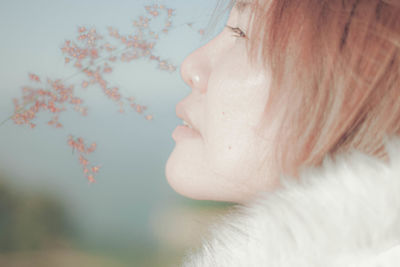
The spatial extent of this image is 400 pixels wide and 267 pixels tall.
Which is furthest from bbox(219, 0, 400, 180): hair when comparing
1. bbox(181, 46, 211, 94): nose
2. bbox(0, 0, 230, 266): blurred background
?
bbox(0, 0, 230, 266): blurred background

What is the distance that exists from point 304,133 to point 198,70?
0.16 m

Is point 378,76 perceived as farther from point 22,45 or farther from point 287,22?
point 22,45

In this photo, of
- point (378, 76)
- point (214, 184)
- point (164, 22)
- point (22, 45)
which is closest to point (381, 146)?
point (378, 76)

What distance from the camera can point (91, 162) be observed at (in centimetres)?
92

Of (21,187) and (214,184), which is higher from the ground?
(21,187)

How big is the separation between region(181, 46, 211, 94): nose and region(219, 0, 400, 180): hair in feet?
0.34

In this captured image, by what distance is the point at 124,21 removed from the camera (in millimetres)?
891

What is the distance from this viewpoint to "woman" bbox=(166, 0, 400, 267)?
1.05 feet

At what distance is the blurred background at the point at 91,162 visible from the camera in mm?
881

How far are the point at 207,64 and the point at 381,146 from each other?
0.23 m

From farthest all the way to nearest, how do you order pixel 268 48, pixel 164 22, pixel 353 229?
1. pixel 164 22
2. pixel 268 48
3. pixel 353 229

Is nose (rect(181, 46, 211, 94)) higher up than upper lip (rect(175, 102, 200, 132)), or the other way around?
nose (rect(181, 46, 211, 94))

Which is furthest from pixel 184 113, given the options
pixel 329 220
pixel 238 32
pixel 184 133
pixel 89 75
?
pixel 89 75

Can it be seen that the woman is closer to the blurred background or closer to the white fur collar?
the white fur collar
